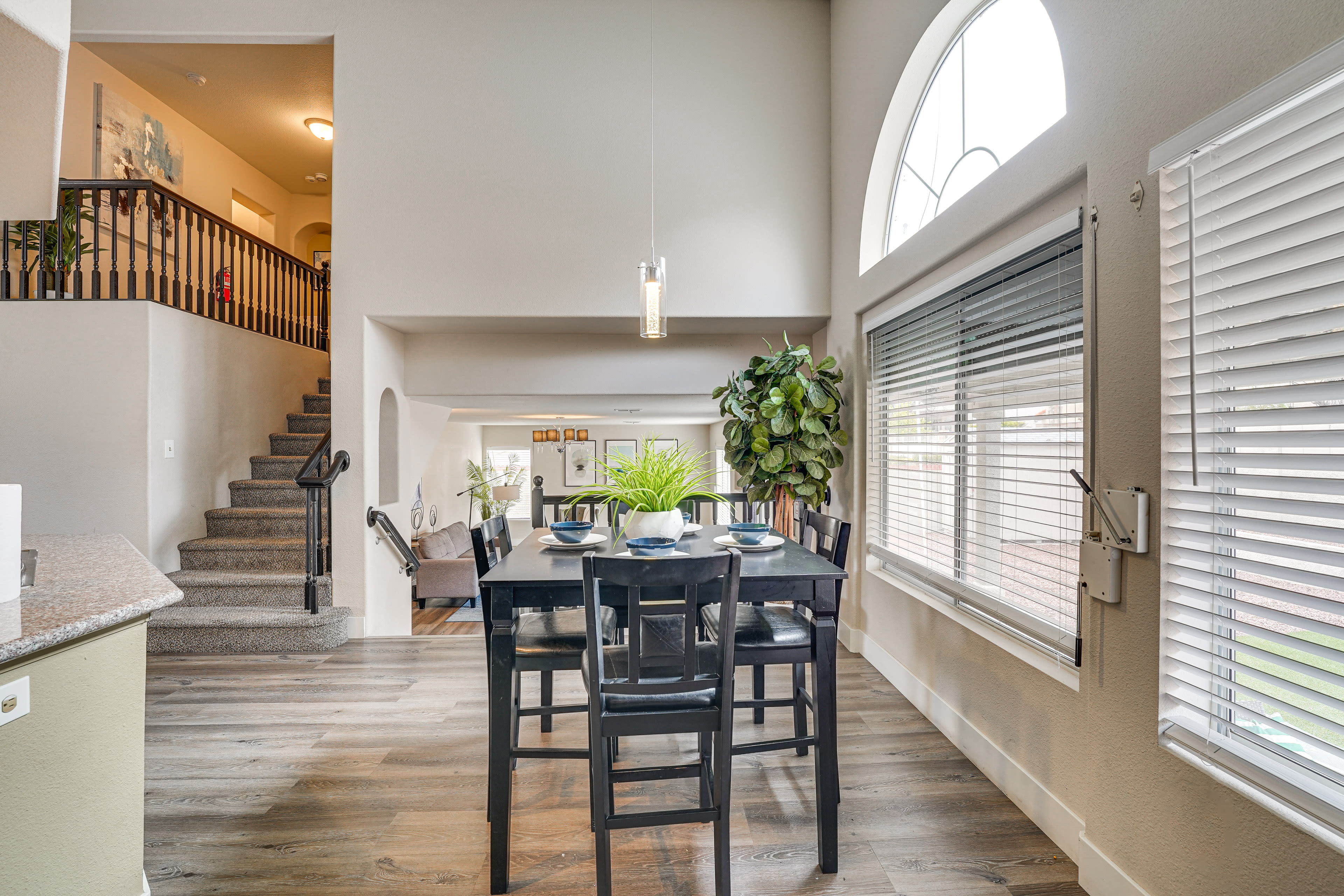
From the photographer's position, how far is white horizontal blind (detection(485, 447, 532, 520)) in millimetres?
11828

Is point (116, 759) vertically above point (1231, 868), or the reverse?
point (116, 759)

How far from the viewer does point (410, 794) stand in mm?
2375

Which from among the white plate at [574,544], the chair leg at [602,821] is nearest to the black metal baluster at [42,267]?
the white plate at [574,544]

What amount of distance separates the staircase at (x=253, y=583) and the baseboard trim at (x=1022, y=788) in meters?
3.29

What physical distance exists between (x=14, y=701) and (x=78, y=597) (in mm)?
280

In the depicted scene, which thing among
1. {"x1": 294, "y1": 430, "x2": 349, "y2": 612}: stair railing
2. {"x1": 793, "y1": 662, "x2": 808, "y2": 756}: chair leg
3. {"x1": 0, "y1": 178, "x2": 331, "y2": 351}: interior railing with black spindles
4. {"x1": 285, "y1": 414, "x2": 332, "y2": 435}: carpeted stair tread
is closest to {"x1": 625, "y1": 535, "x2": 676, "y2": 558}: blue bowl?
{"x1": 793, "y1": 662, "x2": 808, "y2": 756}: chair leg

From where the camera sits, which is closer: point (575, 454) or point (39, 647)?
point (39, 647)

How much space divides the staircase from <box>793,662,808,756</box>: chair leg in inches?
114

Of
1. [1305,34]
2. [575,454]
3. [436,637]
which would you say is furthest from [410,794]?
[575,454]

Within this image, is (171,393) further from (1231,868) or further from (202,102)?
(1231,868)

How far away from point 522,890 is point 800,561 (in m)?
1.24

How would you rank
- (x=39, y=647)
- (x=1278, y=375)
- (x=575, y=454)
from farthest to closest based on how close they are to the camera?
(x=575, y=454)
(x=1278, y=375)
(x=39, y=647)

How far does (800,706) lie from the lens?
8.41ft

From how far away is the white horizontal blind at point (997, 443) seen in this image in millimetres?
2105
